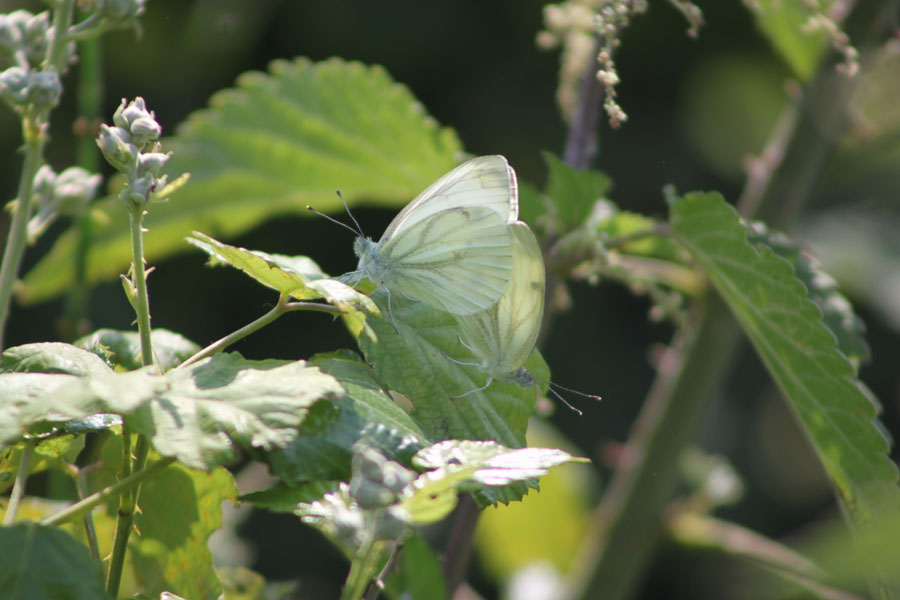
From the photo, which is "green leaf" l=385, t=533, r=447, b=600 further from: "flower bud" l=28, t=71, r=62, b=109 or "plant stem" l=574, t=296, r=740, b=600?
"flower bud" l=28, t=71, r=62, b=109

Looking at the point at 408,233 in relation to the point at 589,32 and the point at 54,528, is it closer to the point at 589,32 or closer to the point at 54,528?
the point at 589,32

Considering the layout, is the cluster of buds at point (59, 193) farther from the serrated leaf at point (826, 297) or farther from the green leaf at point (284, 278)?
the serrated leaf at point (826, 297)

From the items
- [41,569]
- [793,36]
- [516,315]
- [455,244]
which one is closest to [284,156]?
[455,244]

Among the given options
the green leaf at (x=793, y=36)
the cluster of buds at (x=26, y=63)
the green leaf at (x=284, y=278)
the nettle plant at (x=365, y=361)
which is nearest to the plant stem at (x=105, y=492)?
the nettle plant at (x=365, y=361)

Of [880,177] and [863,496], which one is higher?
[863,496]

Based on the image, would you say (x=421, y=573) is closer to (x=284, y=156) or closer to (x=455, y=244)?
(x=455, y=244)

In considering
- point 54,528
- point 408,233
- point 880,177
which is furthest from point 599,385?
point 54,528

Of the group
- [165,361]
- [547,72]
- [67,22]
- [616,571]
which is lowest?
[616,571]

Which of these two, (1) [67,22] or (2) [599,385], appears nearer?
(1) [67,22]
